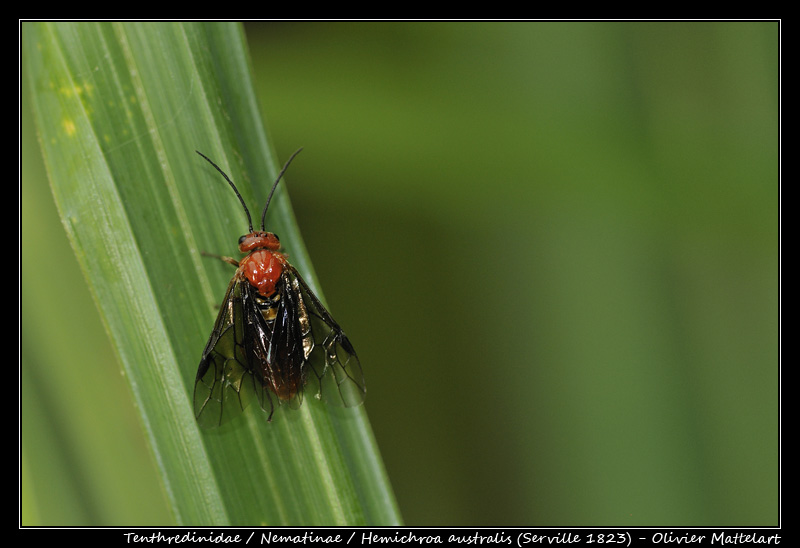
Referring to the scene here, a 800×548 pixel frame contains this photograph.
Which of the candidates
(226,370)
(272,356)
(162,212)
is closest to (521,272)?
(272,356)

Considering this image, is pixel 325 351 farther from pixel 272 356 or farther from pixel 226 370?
pixel 226 370

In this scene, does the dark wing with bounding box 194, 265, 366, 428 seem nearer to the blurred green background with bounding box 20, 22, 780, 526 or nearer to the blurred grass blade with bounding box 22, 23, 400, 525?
the blurred grass blade with bounding box 22, 23, 400, 525

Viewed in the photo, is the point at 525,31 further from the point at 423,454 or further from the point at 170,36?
the point at 423,454

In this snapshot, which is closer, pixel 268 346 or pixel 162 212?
pixel 162 212

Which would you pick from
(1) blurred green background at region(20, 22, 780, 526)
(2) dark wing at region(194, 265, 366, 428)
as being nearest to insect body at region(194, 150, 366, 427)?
(2) dark wing at region(194, 265, 366, 428)

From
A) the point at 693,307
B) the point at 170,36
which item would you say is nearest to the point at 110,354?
the point at 170,36

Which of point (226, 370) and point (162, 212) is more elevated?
point (162, 212)

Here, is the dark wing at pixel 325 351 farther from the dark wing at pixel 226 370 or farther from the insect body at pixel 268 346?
the dark wing at pixel 226 370
